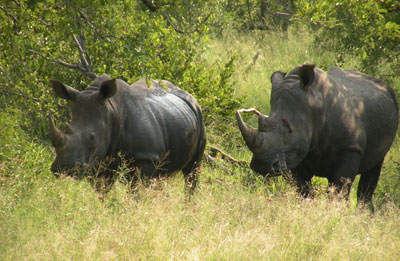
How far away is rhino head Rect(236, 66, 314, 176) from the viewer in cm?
593

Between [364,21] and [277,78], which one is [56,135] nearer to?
[277,78]

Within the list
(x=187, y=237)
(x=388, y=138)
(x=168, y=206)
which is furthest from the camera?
(x=388, y=138)

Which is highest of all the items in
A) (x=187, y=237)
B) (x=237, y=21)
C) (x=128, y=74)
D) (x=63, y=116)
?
(x=187, y=237)

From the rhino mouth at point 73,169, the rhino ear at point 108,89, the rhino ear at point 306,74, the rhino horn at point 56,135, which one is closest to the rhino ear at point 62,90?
the rhino ear at point 108,89

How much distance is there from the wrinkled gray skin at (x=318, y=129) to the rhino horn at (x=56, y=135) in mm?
1618

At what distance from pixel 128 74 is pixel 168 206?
377 cm

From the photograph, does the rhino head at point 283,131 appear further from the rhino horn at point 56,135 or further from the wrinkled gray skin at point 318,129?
the rhino horn at point 56,135

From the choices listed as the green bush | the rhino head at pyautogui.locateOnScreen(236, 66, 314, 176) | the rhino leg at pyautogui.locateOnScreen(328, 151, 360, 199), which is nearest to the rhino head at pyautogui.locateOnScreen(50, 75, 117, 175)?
the rhino head at pyautogui.locateOnScreen(236, 66, 314, 176)

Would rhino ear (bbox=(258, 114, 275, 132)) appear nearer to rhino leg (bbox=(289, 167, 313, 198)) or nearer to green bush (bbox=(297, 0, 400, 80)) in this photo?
rhino leg (bbox=(289, 167, 313, 198))

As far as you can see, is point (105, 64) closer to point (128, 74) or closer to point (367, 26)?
point (128, 74)

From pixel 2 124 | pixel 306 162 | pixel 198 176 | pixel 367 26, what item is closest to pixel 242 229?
pixel 306 162

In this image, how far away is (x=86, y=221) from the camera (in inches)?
199

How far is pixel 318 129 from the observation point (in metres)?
6.24

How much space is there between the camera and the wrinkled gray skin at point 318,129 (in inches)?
235
